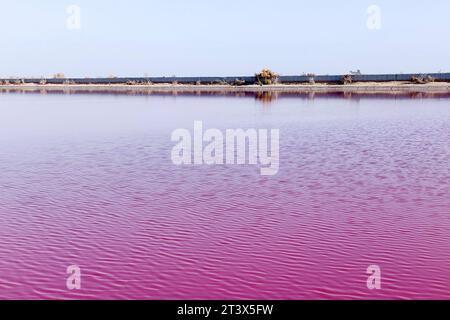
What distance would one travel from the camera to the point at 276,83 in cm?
13025

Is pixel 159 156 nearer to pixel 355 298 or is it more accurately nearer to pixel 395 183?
pixel 395 183

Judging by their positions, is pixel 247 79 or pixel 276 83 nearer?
pixel 276 83

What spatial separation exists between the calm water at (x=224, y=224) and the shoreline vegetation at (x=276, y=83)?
250 feet

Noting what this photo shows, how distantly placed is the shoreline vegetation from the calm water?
250ft

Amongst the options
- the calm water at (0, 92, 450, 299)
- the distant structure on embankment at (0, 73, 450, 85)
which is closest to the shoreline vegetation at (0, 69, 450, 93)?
the distant structure on embankment at (0, 73, 450, 85)

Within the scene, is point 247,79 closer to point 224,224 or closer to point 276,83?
point 276,83

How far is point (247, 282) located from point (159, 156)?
14.0 meters

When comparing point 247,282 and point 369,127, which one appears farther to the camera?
point 369,127

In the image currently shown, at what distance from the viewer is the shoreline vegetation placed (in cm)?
10444

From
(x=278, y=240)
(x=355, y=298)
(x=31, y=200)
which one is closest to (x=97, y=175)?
(x=31, y=200)

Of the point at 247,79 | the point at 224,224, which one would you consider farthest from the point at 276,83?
the point at 224,224

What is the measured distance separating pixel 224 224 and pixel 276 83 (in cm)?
11948

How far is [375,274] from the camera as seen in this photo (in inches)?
391

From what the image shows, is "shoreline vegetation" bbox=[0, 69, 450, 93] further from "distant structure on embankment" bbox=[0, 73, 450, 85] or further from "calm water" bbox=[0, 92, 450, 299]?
"calm water" bbox=[0, 92, 450, 299]
